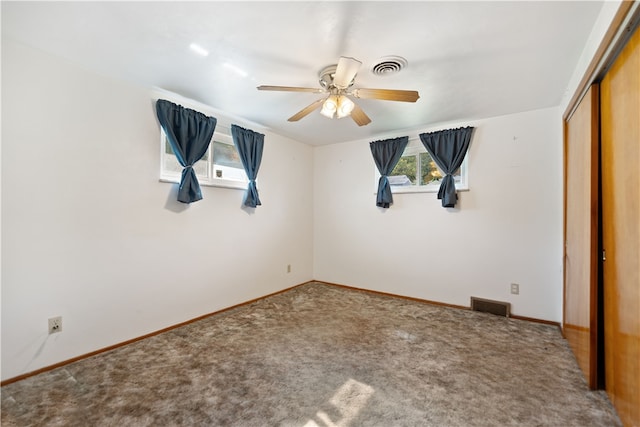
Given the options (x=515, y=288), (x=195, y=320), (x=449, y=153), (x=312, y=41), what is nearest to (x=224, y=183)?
(x=195, y=320)

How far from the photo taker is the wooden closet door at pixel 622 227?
1.43 meters

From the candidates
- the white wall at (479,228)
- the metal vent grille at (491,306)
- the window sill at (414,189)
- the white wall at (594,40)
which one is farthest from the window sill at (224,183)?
the white wall at (594,40)

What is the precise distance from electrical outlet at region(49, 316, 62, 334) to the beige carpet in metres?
0.30

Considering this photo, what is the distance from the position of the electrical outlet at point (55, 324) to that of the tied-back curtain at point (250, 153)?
2.08 meters

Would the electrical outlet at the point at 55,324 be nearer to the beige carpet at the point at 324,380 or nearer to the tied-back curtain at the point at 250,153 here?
the beige carpet at the point at 324,380

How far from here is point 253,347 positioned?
251cm

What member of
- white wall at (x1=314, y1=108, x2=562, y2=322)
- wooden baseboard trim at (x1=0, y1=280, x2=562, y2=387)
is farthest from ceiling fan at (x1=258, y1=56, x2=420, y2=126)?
wooden baseboard trim at (x1=0, y1=280, x2=562, y2=387)

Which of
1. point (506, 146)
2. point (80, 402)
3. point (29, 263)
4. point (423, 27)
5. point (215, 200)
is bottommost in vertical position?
point (80, 402)

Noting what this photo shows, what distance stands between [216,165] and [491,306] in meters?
3.80

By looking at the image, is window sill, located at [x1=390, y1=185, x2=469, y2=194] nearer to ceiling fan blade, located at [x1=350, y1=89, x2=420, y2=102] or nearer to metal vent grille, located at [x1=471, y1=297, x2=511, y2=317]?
metal vent grille, located at [x1=471, y1=297, x2=511, y2=317]

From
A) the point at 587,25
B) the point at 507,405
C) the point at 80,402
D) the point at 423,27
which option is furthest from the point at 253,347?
the point at 587,25

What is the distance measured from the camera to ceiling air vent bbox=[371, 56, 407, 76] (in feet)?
6.95

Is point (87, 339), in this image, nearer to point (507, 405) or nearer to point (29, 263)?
point (29, 263)

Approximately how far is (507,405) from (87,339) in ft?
10.5
